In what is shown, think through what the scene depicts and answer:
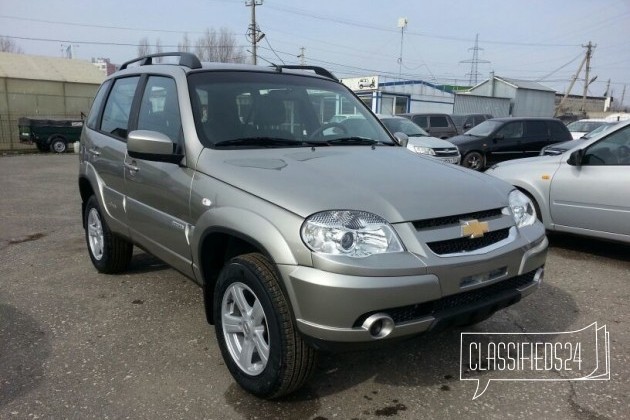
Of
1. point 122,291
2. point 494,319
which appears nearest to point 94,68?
point 122,291

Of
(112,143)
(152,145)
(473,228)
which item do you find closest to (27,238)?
(112,143)

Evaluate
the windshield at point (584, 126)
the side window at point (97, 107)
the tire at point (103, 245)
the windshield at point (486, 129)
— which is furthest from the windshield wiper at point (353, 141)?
the windshield at point (584, 126)

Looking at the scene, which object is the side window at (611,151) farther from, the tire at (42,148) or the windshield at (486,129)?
the tire at (42,148)

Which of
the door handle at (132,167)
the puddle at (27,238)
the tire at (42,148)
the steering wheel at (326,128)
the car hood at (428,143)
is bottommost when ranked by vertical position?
the tire at (42,148)

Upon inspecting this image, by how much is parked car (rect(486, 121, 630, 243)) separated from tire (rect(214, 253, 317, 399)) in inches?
158

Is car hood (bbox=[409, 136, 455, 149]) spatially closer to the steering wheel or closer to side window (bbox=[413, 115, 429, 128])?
side window (bbox=[413, 115, 429, 128])

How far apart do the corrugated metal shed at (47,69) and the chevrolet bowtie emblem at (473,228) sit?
2718cm

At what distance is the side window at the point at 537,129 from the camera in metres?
13.7

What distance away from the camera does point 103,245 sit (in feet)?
15.4

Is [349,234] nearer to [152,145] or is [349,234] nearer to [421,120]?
[152,145]

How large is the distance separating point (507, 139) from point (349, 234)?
12484mm

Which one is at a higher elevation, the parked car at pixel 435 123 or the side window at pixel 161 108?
the side window at pixel 161 108

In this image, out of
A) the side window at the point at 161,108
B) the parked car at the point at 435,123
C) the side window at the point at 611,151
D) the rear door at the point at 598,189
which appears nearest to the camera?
the side window at the point at 161,108

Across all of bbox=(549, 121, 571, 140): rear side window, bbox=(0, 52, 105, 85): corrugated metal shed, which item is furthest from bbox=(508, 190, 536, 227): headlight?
bbox=(0, 52, 105, 85): corrugated metal shed
